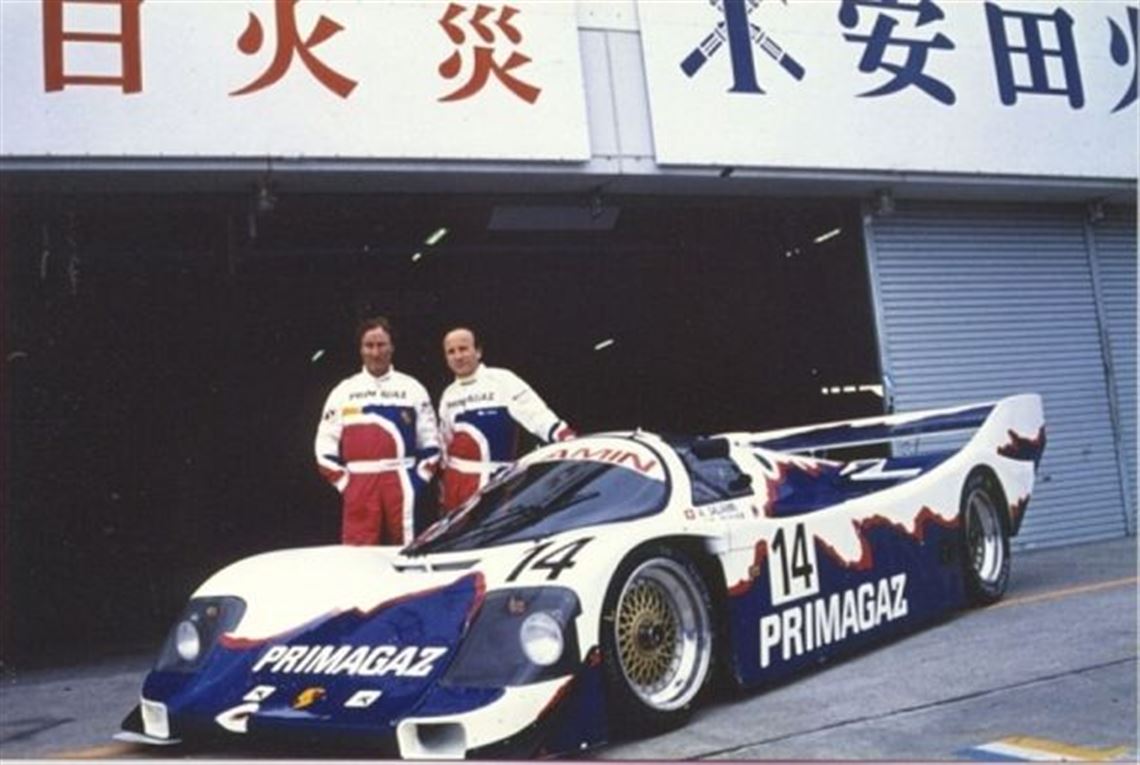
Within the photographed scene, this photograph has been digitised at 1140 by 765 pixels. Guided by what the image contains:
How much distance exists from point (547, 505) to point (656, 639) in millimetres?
709

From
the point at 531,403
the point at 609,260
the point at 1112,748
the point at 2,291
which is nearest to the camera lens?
the point at 1112,748

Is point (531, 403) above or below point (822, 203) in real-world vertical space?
below

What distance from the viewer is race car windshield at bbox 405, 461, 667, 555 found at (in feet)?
14.0

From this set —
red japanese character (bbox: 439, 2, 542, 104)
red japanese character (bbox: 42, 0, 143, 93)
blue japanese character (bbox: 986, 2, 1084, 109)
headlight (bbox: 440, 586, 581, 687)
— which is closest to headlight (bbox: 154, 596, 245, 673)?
headlight (bbox: 440, 586, 581, 687)

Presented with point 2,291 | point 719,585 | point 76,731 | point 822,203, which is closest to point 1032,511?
point 822,203

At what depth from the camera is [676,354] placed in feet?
48.8

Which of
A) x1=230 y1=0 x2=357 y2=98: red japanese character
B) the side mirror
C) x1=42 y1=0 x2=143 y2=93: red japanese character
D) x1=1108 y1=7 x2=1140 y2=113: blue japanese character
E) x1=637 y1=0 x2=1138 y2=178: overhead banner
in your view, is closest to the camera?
the side mirror

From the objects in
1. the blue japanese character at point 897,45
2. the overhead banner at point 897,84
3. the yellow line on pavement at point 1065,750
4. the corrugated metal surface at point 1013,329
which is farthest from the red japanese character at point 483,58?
the yellow line on pavement at point 1065,750

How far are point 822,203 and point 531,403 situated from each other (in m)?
3.70

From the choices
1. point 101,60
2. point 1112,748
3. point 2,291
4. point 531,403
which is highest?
point 101,60

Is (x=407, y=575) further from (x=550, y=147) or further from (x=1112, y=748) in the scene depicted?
(x=550, y=147)

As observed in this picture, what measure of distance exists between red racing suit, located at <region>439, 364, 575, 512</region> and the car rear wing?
1240mm

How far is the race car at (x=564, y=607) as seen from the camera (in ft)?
11.3

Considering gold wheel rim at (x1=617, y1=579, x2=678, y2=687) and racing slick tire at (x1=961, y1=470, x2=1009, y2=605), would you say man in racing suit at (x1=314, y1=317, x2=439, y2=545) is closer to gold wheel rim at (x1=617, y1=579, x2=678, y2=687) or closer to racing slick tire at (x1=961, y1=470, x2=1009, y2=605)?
gold wheel rim at (x1=617, y1=579, x2=678, y2=687)
